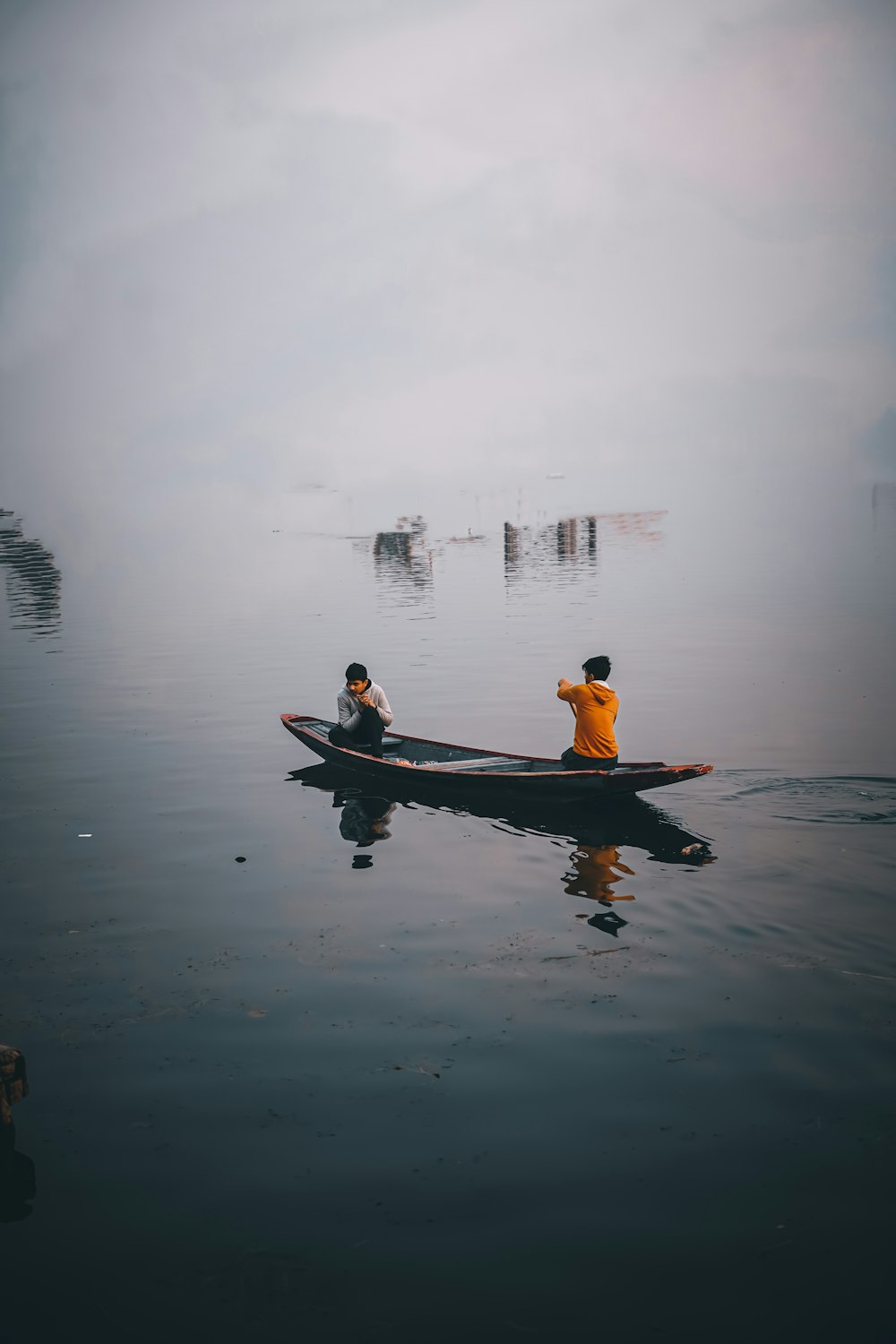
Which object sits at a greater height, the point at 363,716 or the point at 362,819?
the point at 363,716

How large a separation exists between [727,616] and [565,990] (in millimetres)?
35676

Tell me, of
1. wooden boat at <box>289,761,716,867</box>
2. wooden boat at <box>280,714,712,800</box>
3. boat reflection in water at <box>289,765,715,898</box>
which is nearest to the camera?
boat reflection in water at <box>289,765,715,898</box>

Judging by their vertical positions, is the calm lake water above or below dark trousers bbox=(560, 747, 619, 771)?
below

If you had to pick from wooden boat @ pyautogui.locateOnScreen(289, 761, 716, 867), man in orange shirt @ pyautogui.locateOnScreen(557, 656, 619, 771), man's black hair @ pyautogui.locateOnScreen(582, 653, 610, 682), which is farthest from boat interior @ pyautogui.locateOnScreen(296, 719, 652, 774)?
man's black hair @ pyautogui.locateOnScreen(582, 653, 610, 682)

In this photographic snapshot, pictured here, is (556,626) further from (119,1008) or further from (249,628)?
(119,1008)

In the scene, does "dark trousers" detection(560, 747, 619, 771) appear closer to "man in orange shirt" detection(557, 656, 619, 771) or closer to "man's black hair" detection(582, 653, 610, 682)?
"man in orange shirt" detection(557, 656, 619, 771)

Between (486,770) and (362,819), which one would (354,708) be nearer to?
(362,819)

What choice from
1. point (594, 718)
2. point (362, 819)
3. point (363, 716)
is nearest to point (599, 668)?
point (594, 718)

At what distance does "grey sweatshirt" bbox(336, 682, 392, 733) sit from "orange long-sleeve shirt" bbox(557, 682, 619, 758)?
11.4 feet

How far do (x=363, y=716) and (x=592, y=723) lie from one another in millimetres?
4122

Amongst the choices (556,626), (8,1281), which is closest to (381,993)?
(8,1281)

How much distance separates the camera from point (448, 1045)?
7734 millimetres

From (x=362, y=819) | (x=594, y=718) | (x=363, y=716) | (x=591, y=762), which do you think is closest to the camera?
(x=594, y=718)

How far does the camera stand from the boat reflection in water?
11367mm
